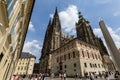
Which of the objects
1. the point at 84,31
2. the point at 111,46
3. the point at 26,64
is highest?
the point at 84,31

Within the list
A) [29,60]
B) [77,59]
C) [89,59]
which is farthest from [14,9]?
[29,60]

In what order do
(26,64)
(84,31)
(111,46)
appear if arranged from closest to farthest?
(111,46), (84,31), (26,64)

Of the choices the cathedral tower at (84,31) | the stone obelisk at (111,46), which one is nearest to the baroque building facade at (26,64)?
the cathedral tower at (84,31)

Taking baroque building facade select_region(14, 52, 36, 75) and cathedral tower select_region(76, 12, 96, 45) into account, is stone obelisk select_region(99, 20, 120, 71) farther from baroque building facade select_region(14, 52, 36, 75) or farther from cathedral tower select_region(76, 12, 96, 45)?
baroque building facade select_region(14, 52, 36, 75)

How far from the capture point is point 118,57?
2303mm

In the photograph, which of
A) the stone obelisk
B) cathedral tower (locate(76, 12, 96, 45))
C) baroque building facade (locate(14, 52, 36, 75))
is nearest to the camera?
the stone obelisk

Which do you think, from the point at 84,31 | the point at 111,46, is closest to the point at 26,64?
the point at 84,31

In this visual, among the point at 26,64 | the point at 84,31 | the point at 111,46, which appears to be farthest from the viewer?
the point at 26,64

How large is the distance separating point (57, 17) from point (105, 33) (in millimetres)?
84626

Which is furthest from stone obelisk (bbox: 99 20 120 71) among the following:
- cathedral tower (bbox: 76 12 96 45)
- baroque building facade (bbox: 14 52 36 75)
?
baroque building facade (bbox: 14 52 36 75)

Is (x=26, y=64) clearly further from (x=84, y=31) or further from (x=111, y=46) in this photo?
(x=111, y=46)

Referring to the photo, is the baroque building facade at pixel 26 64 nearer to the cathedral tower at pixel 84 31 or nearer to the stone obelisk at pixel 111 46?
the cathedral tower at pixel 84 31

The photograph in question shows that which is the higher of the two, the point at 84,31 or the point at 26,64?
the point at 84,31

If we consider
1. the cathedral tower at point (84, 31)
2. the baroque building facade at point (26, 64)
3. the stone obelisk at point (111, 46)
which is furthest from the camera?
the baroque building facade at point (26, 64)
